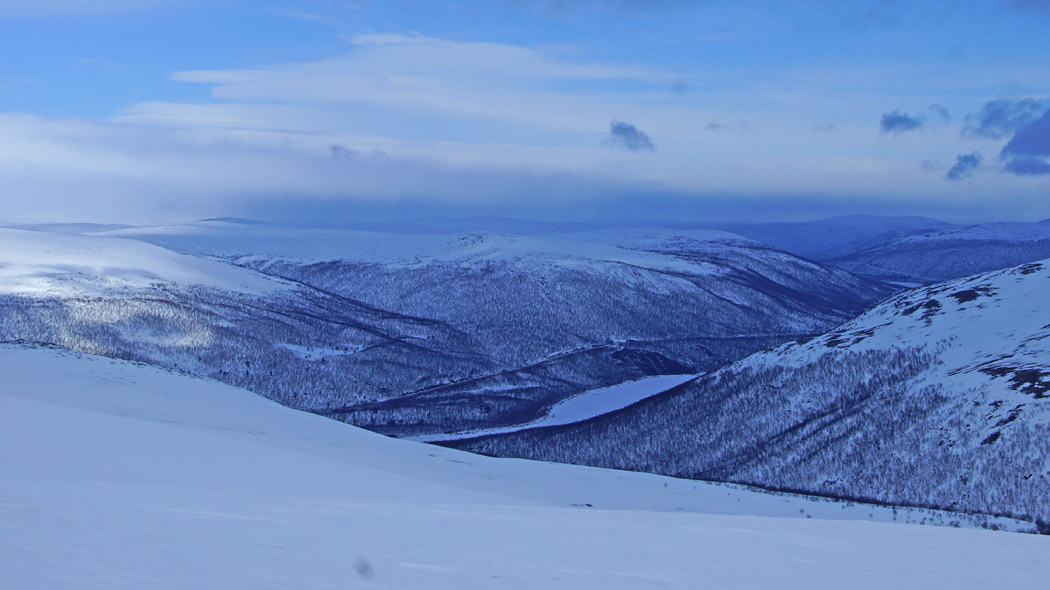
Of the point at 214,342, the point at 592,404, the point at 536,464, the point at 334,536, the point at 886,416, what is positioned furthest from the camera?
the point at 214,342

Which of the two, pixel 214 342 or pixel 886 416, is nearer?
pixel 886 416

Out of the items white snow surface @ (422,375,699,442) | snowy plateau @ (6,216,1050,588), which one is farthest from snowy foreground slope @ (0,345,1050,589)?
white snow surface @ (422,375,699,442)

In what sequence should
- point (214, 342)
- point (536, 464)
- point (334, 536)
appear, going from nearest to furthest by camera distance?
point (334, 536)
point (536, 464)
point (214, 342)

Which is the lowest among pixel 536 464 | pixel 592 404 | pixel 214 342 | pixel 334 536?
pixel 592 404

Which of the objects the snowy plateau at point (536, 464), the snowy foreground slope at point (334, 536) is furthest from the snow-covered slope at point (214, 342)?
the snowy foreground slope at point (334, 536)

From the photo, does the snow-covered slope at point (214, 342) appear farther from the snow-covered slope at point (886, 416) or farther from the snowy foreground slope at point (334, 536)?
the snowy foreground slope at point (334, 536)

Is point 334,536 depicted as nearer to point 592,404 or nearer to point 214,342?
point 592,404

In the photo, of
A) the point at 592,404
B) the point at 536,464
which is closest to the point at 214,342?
the point at 592,404
